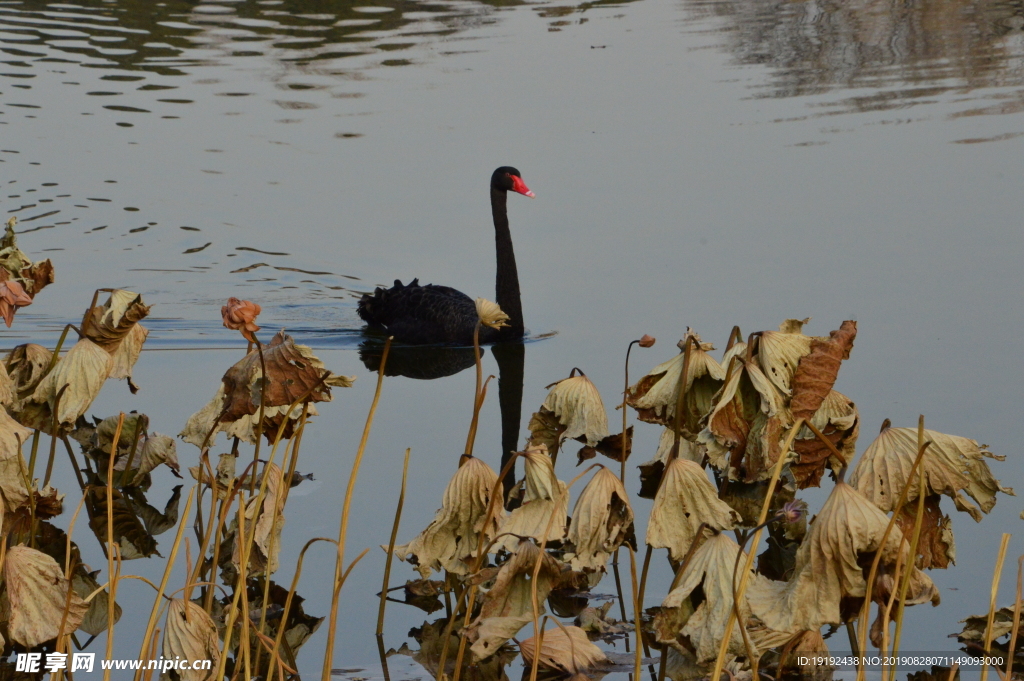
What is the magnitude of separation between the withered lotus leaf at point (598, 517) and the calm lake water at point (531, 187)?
77cm

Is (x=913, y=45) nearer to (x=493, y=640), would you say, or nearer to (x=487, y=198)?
(x=487, y=198)

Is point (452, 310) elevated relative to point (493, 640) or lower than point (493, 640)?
lower

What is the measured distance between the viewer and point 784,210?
8891 millimetres

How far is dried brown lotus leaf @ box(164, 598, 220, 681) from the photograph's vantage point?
2.43 m

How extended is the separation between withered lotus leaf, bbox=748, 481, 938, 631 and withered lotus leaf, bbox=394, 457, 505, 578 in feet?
1.97

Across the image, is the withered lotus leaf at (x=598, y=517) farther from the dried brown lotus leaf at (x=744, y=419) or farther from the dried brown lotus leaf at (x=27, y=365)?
the dried brown lotus leaf at (x=27, y=365)

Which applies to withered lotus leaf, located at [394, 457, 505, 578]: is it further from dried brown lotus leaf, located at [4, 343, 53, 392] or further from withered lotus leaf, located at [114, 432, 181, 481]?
withered lotus leaf, located at [114, 432, 181, 481]

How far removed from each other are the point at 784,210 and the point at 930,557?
6.55 metres

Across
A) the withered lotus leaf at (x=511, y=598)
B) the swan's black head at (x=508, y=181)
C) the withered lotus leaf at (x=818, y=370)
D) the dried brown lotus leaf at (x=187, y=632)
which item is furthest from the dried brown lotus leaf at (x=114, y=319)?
the swan's black head at (x=508, y=181)

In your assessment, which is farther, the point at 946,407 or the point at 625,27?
the point at 625,27

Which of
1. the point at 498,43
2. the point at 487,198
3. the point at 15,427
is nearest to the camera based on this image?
the point at 15,427

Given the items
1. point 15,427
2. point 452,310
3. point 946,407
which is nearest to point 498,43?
point 452,310

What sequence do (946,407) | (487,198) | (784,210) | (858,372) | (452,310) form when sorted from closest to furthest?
(946,407)
(858,372)
(452,310)
(784,210)
(487,198)

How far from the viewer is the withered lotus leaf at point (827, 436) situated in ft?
8.80
